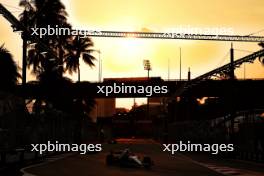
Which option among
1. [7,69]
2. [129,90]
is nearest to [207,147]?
[7,69]

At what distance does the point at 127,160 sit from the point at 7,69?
2622 centimetres

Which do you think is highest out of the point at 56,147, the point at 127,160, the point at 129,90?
the point at 129,90

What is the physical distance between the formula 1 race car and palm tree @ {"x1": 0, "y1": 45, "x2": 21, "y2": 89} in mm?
22730

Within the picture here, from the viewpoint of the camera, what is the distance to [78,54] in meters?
88.8

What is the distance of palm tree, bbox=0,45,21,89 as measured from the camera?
1925 inches

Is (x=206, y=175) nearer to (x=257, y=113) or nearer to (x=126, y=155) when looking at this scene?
(x=126, y=155)

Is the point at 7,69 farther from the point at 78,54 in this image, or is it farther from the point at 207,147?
the point at 78,54

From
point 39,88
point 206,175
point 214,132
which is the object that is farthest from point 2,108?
point 39,88

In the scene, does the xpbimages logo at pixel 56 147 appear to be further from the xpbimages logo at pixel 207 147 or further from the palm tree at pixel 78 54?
the palm tree at pixel 78 54

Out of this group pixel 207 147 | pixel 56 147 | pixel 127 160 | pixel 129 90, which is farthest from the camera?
pixel 129 90

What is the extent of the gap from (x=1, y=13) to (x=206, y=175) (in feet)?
93.3

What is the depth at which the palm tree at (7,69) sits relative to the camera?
1925 inches

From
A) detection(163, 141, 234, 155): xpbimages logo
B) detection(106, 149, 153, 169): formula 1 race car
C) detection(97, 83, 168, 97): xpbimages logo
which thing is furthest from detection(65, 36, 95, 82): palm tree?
detection(106, 149, 153, 169): formula 1 race car

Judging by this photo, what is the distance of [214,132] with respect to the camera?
152ft
